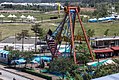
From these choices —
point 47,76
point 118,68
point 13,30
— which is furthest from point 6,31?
point 118,68

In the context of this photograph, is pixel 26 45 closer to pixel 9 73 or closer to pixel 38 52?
pixel 38 52

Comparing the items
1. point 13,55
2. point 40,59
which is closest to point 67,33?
point 40,59

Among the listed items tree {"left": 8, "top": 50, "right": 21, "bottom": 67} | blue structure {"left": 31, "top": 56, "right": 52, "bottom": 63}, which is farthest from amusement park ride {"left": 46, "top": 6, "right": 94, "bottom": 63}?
tree {"left": 8, "top": 50, "right": 21, "bottom": 67}

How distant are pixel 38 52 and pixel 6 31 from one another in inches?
801

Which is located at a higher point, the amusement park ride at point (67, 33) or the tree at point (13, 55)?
the amusement park ride at point (67, 33)

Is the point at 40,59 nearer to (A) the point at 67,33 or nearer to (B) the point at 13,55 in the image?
(B) the point at 13,55

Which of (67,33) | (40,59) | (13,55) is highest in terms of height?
(67,33)

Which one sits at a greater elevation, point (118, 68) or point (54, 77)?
point (118, 68)

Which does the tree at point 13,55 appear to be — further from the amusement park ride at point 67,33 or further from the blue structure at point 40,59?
the amusement park ride at point 67,33

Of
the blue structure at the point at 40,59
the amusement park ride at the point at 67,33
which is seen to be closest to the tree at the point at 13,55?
the blue structure at the point at 40,59

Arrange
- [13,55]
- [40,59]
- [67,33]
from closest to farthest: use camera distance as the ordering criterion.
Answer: [13,55], [40,59], [67,33]

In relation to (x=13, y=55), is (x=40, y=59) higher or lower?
lower

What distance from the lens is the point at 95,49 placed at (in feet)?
131

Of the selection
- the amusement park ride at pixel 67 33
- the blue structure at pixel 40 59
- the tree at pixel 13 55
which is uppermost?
the amusement park ride at pixel 67 33
